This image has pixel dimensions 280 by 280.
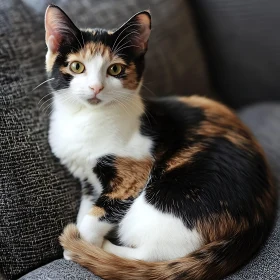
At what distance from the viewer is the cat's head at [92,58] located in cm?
106

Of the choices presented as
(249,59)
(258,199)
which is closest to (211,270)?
Result: (258,199)

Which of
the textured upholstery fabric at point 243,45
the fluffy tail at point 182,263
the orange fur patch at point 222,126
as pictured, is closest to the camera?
the fluffy tail at point 182,263

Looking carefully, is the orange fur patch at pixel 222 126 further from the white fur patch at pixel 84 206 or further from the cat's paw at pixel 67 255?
the cat's paw at pixel 67 255

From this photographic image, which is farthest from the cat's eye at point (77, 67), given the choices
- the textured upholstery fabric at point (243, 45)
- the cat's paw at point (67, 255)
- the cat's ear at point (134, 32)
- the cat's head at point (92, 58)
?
the textured upholstery fabric at point (243, 45)

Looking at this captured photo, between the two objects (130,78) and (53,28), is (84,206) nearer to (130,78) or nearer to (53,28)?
(130,78)

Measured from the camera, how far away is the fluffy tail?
3.12 feet

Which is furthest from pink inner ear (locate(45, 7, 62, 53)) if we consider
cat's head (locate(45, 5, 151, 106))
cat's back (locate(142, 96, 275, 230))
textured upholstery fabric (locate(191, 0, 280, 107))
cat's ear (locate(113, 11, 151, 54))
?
textured upholstery fabric (locate(191, 0, 280, 107))

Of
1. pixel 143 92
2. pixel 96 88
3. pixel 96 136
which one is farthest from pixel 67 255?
pixel 143 92

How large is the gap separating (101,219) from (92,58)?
41 centimetres

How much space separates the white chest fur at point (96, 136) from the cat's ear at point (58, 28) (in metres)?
0.17

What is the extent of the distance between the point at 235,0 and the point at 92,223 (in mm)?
1160

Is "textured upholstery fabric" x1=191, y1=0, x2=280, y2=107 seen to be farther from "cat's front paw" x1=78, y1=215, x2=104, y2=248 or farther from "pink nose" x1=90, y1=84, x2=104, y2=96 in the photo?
"cat's front paw" x1=78, y1=215, x2=104, y2=248

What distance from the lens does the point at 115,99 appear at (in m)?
1.11

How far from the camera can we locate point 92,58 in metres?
1.07
